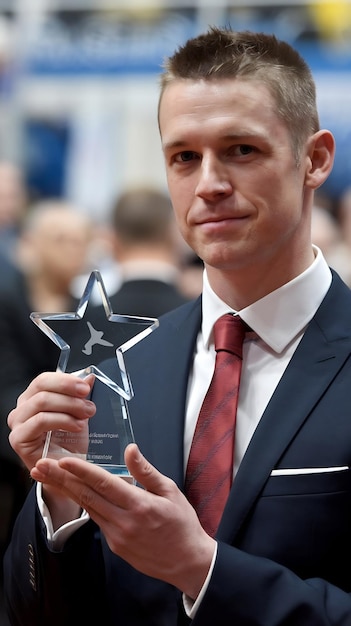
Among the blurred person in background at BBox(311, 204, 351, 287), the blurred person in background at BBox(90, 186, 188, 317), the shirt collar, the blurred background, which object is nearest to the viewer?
the shirt collar

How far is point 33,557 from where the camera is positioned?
190 cm

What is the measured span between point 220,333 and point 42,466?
50cm

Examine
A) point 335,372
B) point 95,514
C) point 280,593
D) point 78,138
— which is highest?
point 78,138

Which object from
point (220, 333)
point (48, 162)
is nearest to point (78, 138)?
point (48, 162)

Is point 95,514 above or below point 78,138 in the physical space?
below

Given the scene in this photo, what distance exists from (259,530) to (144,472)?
0.98 feet

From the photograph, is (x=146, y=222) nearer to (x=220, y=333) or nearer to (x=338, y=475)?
(x=220, y=333)

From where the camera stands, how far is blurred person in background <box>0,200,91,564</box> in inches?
156

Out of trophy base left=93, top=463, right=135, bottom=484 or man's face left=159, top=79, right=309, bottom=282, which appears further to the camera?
man's face left=159, top=79, right=309, bottom=282

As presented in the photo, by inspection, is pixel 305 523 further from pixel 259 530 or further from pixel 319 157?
pixel 319 157

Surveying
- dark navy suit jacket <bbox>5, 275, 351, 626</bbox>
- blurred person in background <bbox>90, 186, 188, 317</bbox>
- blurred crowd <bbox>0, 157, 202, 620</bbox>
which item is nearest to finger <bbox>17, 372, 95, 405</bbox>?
dark navy suit jacket <bbox>5, 275, 351, 626</bbox>

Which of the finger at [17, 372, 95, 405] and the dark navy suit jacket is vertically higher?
the finger at [17, 372, 95, 405]

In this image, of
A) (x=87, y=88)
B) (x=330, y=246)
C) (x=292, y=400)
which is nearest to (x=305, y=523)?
(x=292, y=400)

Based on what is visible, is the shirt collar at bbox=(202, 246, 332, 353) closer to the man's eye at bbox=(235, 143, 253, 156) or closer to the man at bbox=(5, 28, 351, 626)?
the man at bbox=(5, 28, 351, 626)
